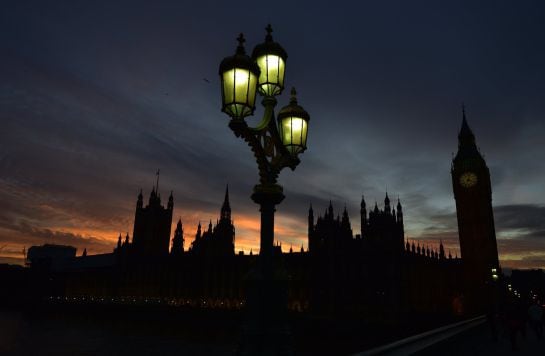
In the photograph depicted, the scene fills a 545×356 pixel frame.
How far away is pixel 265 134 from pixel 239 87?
92 centimetres

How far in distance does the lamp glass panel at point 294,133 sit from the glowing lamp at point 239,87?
1260mm

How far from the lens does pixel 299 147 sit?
6719mm

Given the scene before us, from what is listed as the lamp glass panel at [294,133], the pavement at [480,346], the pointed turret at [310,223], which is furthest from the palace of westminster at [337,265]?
the lamp glass panel at [294,133]

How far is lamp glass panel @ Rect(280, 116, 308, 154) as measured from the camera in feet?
22.0

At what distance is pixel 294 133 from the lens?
22.1 feet

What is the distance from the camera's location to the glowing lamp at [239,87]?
5.50 meters

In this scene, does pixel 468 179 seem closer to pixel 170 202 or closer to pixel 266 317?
pixel 170 202

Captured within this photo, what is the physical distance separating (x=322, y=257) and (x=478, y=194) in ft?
136

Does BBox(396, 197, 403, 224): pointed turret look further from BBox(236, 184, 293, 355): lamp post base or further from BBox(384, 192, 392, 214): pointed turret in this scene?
BBox(236, 184, 293, 355): lamp post base

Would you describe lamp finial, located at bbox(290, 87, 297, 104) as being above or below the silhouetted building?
below

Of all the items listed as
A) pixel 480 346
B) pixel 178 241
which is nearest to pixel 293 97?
pixel 480 346

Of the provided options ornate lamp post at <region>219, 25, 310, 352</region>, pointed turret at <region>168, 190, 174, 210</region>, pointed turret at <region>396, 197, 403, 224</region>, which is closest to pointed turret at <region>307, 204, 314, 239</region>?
pointed turret at <region>396, 197, 403, 224</region>

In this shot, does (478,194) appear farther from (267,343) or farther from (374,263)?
(267,343)

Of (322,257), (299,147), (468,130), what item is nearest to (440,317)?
(299,147)
